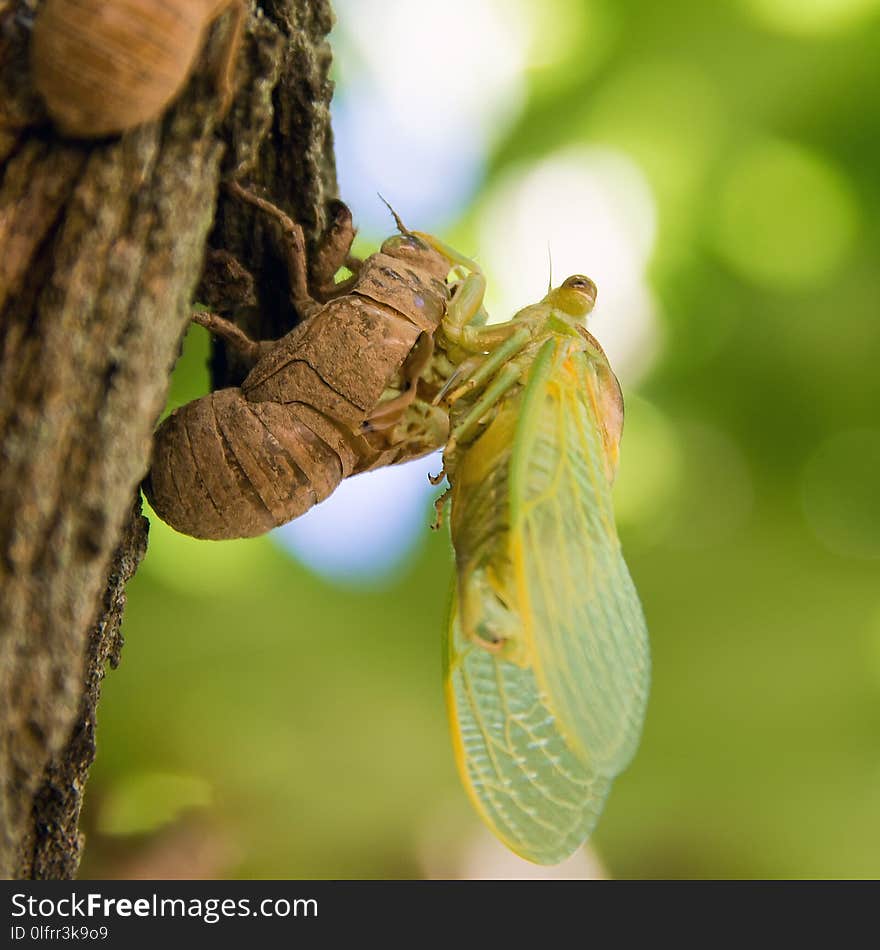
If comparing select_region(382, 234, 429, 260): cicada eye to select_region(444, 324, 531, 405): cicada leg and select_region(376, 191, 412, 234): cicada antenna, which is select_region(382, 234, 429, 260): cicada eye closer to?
select_region(376, 191, 412, 234): cicada antenna

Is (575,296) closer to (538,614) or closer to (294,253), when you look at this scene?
(294,253)

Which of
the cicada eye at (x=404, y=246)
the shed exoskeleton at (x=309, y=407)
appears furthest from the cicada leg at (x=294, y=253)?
the cicada eye at (x=404, y=246)

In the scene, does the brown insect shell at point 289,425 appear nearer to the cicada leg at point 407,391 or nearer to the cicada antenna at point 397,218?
the cicada leg at point 407,391

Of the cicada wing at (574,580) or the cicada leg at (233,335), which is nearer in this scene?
the cicada wing at (574,580)

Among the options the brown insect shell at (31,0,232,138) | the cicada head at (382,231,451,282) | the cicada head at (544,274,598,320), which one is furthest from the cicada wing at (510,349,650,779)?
the brown insect shell at (31,0,232,138)

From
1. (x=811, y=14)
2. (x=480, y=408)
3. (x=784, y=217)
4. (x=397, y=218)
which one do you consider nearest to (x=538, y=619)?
(x=480, y=408)
